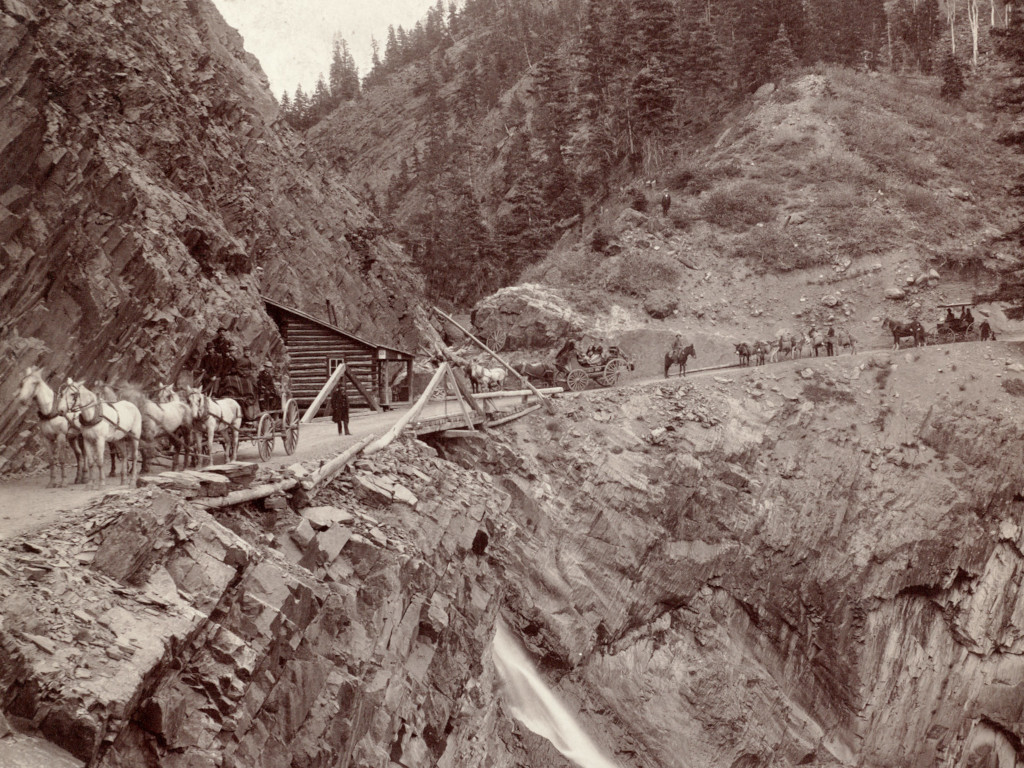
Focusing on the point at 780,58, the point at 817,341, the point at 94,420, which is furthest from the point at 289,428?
the point at 780,58

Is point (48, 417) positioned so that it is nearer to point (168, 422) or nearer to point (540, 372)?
point (168, 422)

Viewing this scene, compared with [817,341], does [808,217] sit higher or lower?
higher

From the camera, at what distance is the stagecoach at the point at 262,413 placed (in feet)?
65.1

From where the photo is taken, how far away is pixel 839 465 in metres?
31.5

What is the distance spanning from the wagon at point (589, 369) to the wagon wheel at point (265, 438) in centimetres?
1692

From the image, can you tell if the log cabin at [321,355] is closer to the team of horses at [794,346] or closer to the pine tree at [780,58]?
the team of horses at [794,346]

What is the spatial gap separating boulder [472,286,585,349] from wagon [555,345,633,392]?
9.78 ft

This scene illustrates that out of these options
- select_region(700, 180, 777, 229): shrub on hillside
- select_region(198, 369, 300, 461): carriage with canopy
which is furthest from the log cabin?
select_region(700, 180, 777, 229): shrub on hillside

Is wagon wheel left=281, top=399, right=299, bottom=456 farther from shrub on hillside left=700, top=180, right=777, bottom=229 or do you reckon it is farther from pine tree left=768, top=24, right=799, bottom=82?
pine tree left=768, top=24, right=799, bottom=82

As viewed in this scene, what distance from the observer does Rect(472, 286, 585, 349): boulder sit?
1593 inches

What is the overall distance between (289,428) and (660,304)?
1012 inches

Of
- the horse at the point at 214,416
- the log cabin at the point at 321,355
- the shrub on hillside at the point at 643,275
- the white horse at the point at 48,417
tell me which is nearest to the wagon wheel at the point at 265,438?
the horse at the point at 214,416

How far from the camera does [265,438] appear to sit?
62.6 feet

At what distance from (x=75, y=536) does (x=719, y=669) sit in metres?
21.9
